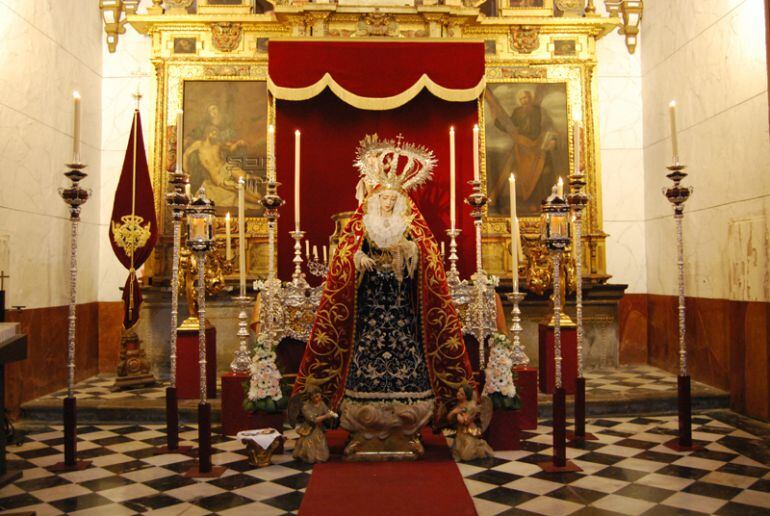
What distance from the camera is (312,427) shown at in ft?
15.3

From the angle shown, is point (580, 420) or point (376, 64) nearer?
point (580, 420)

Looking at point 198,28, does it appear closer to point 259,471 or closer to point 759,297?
point 259,471

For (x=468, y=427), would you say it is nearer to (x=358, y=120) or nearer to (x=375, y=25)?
(x=358, y=120)

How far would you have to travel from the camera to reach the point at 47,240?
6.98 meters

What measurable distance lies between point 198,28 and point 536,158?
192 inches

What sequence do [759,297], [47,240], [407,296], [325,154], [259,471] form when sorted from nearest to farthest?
1. [259,471]
2. [407,296]
3. [759,297]
4. [47,240]
5. [325,154]

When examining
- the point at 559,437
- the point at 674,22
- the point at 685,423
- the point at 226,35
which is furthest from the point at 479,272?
the point at 226,35

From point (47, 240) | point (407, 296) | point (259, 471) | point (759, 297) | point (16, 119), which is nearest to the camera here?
point (259, 471)

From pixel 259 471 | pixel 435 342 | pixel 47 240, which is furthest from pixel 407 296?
pixel 47 240

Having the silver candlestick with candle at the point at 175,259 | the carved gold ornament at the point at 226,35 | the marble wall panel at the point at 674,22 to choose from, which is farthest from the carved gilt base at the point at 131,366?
the marble wall panel at the point at 674,22

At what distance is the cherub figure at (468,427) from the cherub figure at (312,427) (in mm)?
941

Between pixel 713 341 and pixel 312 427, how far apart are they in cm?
461

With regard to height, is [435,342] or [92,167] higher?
[92,167]

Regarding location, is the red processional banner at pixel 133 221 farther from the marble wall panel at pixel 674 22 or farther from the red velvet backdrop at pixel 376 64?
the marble wall panel at pixel 674 22
